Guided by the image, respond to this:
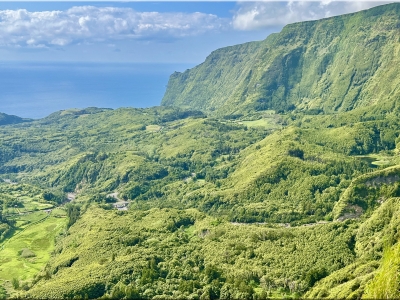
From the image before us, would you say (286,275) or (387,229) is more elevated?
(387,229)

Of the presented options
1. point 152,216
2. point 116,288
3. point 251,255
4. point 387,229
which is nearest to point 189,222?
point 152,216

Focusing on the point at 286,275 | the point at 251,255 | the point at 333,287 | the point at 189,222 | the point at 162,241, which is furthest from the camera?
the point at 189,222

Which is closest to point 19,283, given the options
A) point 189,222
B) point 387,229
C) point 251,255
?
point 189,222

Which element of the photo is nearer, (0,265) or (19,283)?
(19,283)

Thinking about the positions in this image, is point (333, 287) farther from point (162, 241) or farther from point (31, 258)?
point (31, 258)

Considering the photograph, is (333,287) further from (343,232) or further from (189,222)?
(189,222)

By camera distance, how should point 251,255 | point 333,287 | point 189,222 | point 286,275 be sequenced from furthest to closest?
point 189,222, point 251,255, point 286,275, point 333,287

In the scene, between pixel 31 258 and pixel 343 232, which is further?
pixel 31 258

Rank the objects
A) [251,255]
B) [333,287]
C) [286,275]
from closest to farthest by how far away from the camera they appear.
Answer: [333,287] → [286,275] → [251,255]

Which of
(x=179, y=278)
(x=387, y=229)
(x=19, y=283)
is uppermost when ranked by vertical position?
(x=387, y=229)
